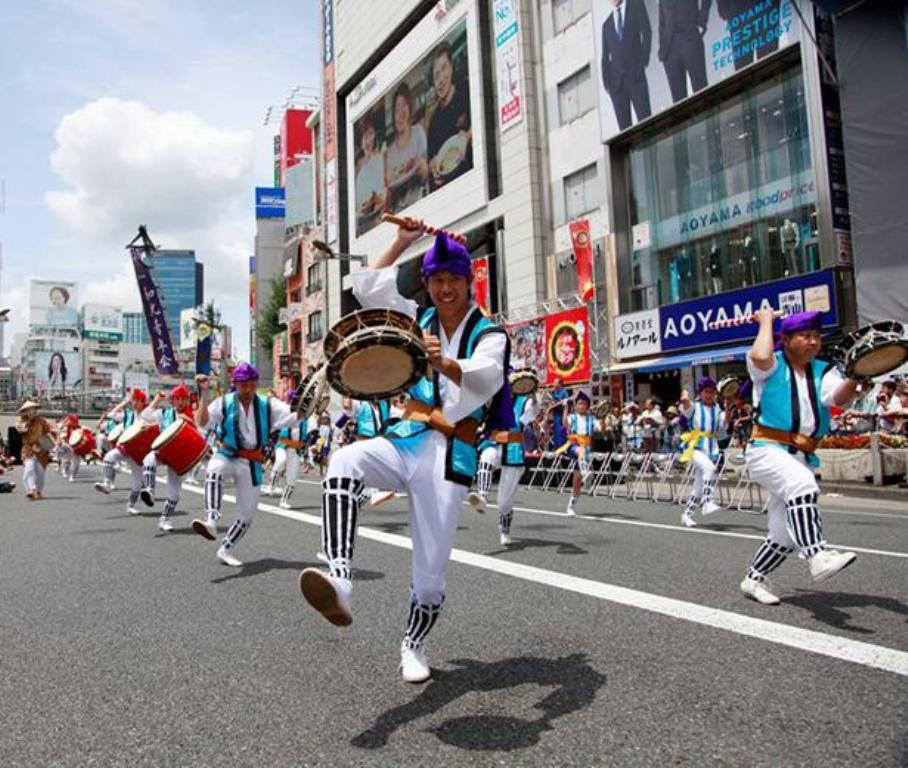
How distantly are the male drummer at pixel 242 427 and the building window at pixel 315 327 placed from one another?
4630cm

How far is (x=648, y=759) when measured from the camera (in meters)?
2.79

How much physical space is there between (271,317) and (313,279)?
864 inches

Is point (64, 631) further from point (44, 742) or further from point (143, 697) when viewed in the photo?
point (44, 742)

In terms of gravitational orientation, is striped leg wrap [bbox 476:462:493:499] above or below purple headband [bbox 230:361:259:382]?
below

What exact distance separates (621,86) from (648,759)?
25.3 m

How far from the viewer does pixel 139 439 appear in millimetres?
12359

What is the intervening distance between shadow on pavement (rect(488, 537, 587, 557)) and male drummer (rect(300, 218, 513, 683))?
4.07 metres

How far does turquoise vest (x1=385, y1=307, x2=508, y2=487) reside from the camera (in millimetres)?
3676

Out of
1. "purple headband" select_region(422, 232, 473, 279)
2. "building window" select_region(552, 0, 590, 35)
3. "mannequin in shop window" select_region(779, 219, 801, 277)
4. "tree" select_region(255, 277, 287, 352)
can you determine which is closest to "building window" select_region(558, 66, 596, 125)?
"building window" select_region(552, 0, 590, 35)

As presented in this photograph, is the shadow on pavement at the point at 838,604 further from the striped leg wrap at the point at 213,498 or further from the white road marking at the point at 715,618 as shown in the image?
the striped leg wrap at the point at 213,498

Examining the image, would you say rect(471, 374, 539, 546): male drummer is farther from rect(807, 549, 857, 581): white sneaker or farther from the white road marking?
rect(807, 549, 857, 581): white sneaker

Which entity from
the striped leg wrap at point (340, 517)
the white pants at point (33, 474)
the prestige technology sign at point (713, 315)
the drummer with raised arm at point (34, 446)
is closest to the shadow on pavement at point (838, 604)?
the striped leg wrap at point (340, 517)

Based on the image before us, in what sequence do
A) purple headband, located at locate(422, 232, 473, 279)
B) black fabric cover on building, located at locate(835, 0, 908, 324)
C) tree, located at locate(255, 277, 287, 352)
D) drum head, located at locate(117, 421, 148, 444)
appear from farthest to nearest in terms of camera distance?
tree, located at locate(255, 277, 287, 352), black fabric cover on building, located at locate(835, 0, 908, 324), drum head, located at locate(117, 421, 148, 444), purple headband, located at locate(422, 232, 473, 279)

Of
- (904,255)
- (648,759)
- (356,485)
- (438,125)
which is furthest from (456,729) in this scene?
(438,125)
